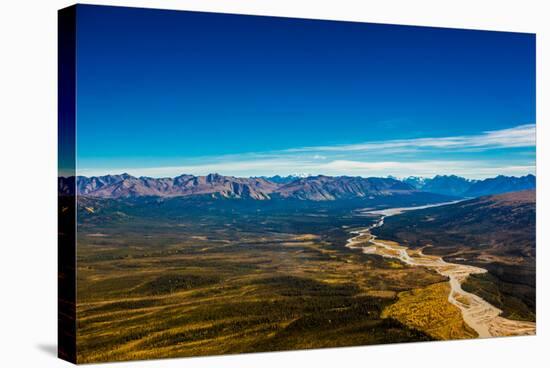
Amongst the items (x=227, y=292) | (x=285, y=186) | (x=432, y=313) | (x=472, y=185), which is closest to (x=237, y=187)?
(x=285, y=186)

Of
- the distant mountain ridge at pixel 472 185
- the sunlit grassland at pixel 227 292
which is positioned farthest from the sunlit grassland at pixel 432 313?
the distant mountain ridge at pixel 472 185

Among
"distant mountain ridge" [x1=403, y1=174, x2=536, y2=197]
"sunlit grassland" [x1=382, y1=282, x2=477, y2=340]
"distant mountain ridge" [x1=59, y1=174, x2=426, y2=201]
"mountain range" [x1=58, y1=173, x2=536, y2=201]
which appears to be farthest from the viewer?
"distant mountain ridge" [x1=403, y1=174, x2=536, y2=197]

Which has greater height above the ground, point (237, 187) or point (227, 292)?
point (237, 187)

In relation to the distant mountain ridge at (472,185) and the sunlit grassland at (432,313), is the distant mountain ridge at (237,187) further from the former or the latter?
the sunlit grassland at (432,313)

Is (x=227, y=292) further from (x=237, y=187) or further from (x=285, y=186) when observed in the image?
(x=285, y=186)

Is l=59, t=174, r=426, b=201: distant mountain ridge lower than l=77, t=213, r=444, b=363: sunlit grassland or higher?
higher

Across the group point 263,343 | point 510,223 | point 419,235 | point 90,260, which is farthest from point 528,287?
point 90,260

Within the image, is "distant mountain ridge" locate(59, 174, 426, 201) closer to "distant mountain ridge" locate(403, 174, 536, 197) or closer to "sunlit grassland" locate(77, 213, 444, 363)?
"distant mountain ridge" locate(403, 174, 536, 197)

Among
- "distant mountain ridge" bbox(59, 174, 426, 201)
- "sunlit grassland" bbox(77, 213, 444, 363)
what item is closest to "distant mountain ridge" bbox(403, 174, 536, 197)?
"distant mountain ridge" bbox(59, 174, 426, 201)
